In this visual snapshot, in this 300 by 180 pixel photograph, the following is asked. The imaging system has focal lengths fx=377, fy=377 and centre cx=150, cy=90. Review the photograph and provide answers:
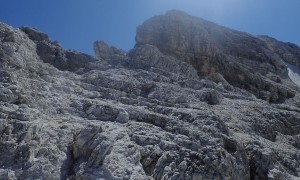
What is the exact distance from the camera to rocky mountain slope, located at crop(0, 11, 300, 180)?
1513 cm

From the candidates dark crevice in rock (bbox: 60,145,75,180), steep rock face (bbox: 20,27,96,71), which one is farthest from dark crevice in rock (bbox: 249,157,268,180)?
steep rock face (bbox: 20,27,96,71)

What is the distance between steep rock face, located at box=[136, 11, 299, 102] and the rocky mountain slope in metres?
16.1

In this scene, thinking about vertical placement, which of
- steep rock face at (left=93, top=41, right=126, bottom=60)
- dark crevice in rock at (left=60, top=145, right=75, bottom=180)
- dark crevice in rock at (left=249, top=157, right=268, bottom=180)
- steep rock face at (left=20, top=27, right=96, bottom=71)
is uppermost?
steep rock face at (left=93, top=41, right=126, bottom=60)

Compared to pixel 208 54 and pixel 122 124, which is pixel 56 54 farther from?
pixel 208 54

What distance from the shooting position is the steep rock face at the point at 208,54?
168ft

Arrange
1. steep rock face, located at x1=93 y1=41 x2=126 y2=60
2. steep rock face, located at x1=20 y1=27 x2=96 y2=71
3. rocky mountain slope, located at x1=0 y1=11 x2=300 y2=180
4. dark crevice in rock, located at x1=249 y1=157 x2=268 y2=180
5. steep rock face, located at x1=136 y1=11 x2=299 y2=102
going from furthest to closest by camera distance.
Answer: steep rock face, located at x1=136 y1=11 x2=299 y2=102 → steep rock face, located at x1=93 y1=41 x2=126 y2=60 → steep rock face, located at x1=20 y1=27 x2=96 y2=71 → dark crevice in rock, located at x1=249 y1=157 x2=268 y2=180 → rocky mountain slope, located at x1=0 y1=11 x2=300 y2=180

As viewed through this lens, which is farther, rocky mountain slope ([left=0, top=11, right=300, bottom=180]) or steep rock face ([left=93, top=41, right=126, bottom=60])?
steep rock face ([left=93, top=41, right=126, bottom=60])

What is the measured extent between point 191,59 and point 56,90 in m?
34.4

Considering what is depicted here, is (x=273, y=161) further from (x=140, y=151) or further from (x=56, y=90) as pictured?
(x=56, y=90)

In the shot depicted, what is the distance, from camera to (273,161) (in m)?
20.7

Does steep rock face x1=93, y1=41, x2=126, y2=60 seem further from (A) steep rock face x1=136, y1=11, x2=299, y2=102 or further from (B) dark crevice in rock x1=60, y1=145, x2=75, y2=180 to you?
(B) dark crevice in rock x1=60, y1=145, x2=75, y2=180

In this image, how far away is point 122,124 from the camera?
19094mm

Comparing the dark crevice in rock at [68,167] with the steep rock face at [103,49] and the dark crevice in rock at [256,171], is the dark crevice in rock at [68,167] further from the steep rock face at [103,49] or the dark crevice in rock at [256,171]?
the steep rock face at [103,49]

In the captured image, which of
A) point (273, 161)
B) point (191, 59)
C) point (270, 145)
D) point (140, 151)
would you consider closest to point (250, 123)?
point (270, 145)
